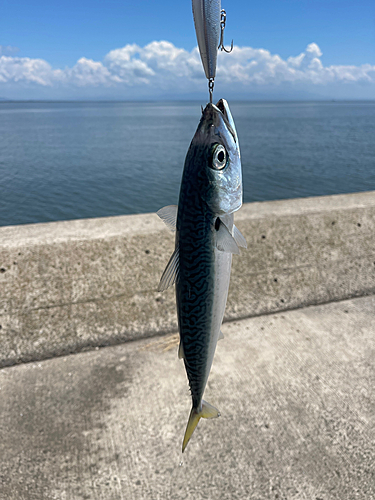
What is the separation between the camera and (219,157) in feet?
4.24

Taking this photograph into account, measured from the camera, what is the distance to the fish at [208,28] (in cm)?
134

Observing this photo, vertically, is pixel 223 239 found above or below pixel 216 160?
below

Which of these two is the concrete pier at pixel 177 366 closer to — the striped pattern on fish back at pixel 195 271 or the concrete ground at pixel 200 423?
the concrete ground at pixel 200 423

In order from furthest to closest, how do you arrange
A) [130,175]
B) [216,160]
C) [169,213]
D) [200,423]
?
[130,175] < [200,423] < [169,213] < [216,160]

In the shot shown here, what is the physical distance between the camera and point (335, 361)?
12.2ft

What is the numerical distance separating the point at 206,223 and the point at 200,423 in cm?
229

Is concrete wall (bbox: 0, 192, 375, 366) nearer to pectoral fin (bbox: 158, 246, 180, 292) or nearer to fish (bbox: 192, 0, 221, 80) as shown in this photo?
pectoral fin (bbox: 158, 246, 180, 292)

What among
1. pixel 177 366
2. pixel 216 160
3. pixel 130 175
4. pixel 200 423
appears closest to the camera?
pixel 216 160

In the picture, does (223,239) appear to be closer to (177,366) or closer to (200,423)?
(200,423)

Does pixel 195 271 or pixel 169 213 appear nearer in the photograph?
pixel 195 271

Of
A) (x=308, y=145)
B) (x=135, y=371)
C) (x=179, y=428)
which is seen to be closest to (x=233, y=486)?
(x=179, y=428)

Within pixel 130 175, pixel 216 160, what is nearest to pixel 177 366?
pixel 216 160

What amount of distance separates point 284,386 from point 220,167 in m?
2.71

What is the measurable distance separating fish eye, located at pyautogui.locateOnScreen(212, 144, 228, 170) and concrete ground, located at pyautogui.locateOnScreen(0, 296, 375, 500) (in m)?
2.30
